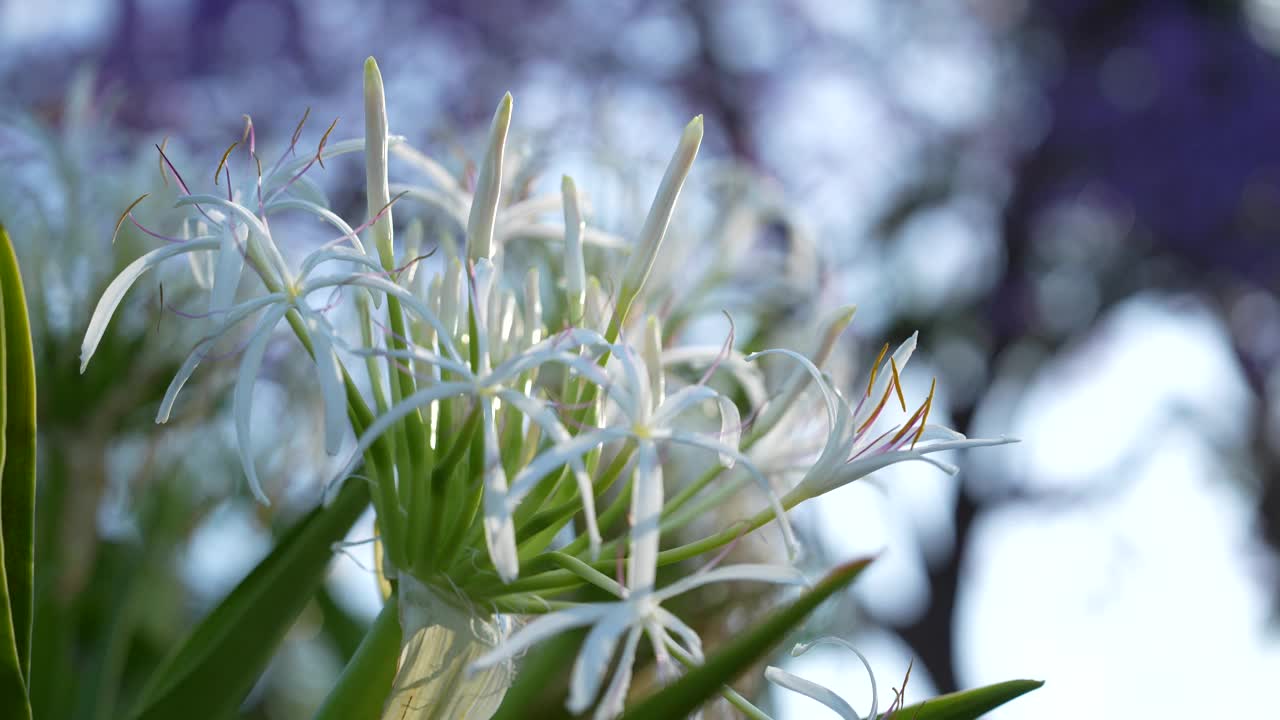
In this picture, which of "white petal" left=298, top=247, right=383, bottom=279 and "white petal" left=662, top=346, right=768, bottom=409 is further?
"white petal" left=662, top=346, right=768, bottom=409

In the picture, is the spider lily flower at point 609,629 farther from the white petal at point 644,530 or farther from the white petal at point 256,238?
the white petal at point 256,238

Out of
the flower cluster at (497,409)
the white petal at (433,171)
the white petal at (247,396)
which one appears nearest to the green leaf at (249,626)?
the flower cluster at (497,409)

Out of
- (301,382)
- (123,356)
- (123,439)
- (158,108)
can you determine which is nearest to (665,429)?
(123,356)

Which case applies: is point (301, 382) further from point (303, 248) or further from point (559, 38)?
point (559, 38)

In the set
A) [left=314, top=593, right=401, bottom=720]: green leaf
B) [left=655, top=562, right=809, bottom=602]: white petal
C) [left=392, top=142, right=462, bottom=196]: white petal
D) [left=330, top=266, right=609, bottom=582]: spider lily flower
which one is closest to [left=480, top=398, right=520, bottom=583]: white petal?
[left=330, top=266, right=609, bottom=582]: spider lily flower

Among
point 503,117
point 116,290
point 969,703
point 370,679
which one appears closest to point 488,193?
point 503,117

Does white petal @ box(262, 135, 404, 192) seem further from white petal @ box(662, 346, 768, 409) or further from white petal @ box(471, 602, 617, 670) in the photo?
white petal @ box(471, 602, 617, 670)
